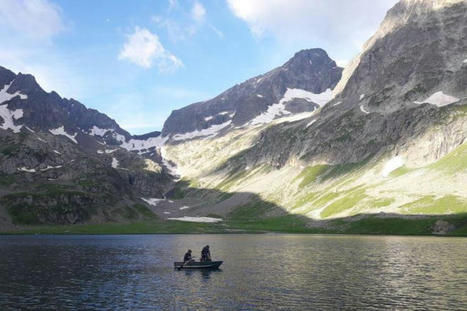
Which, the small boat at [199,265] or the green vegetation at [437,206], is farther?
the green vegetation at [437,206]

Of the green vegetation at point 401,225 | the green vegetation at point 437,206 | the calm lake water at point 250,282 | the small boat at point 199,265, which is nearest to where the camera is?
the calm lake water at point 250,282

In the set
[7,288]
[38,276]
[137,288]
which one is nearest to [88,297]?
[137,288]

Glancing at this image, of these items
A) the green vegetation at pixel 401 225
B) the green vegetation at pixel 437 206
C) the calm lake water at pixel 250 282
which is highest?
the green vegetation at pixel 437 206

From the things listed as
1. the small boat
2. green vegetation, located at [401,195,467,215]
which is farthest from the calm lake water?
green vegetation, located at [401,195,467,215]

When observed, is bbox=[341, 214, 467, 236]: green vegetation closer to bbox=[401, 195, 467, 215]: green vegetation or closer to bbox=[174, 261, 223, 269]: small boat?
bbox=[401, 195, 467, 215]: green vegetation

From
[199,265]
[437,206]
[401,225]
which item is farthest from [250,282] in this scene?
[437,206]

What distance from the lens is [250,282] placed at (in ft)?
221

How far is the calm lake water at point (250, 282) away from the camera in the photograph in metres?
52.6

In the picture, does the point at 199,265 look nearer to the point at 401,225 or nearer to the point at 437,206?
the point at 401,225

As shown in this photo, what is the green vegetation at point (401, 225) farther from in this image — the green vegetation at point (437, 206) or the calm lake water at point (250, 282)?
the calm lake water at point (250, 282)

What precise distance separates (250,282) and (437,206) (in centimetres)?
14042

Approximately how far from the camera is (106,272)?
80812 mm

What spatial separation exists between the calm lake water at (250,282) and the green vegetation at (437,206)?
256ft

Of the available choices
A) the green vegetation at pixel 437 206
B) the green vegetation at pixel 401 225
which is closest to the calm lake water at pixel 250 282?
the green vegetation at pixel 401 225
